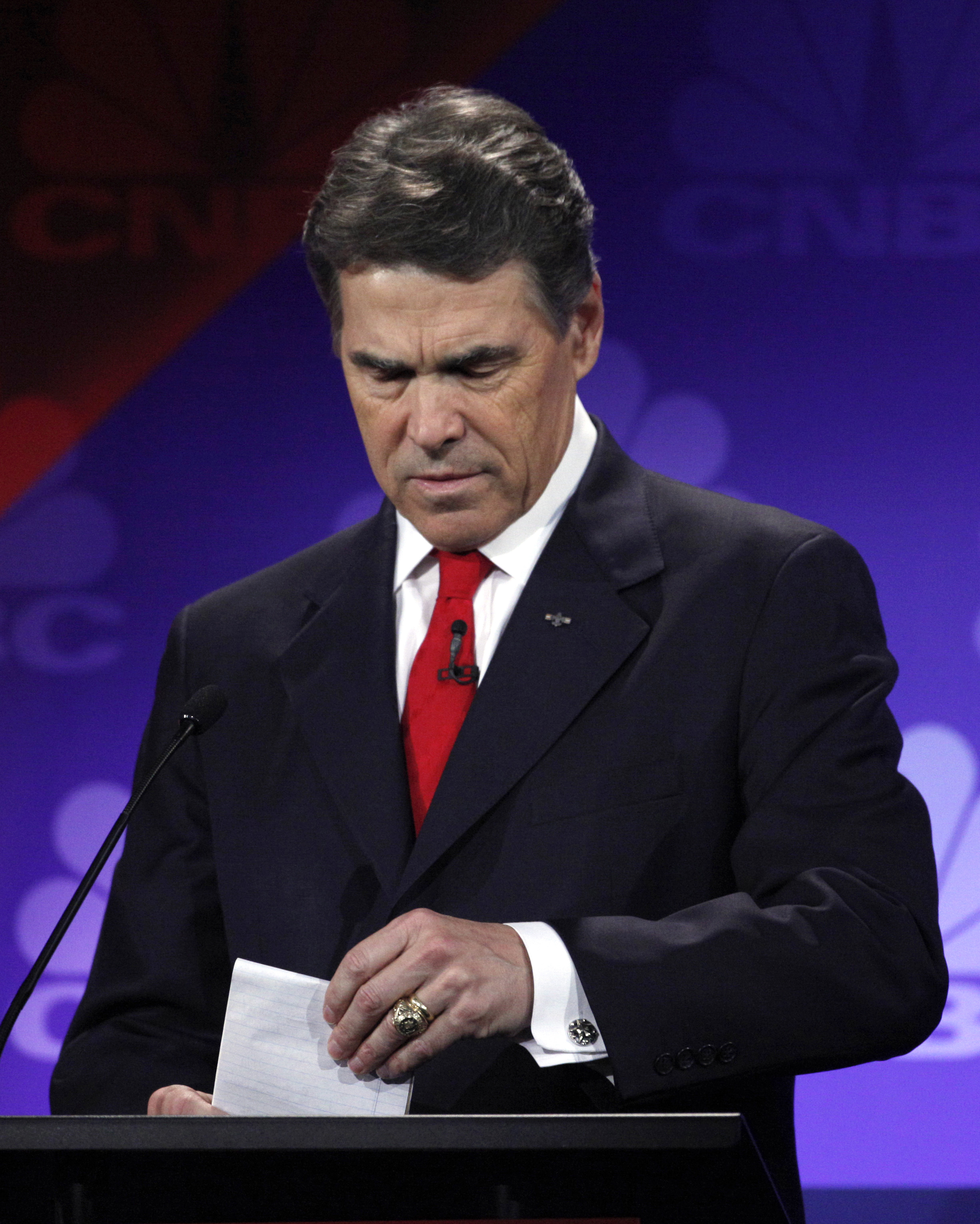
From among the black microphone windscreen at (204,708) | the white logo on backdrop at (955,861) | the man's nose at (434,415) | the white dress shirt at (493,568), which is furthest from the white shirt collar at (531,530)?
the white logo on backdrop at (955,861)

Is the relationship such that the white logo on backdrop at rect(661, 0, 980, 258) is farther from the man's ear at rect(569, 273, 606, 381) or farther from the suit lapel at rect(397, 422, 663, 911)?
the suit lapel at rect(397, 422, 663, 911)

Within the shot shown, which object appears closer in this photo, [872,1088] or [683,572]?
[683,572]

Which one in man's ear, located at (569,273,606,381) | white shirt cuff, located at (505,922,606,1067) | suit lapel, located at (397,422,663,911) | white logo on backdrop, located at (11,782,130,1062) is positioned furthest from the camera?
white logo on backdrop, located at (11,782,130,1062)

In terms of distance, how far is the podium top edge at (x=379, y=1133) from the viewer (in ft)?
3.22

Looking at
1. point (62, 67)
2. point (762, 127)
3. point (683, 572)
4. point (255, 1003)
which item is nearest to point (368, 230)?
point (683, 572)

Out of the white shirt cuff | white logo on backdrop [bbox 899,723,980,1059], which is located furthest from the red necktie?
white logo on backdrop [bbox 899,723,980,1059]

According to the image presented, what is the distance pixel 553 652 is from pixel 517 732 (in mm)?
103

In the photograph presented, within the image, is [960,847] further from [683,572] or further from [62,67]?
[62,67]

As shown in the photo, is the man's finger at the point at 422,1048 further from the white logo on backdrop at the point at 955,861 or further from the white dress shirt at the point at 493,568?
the white logo on backdrop at the point at 955,861

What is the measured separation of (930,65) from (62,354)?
1.65 m

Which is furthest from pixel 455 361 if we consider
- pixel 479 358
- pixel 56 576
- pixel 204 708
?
pixel 56 576

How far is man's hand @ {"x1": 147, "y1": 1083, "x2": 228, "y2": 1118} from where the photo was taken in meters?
1.46

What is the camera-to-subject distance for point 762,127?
109 inches

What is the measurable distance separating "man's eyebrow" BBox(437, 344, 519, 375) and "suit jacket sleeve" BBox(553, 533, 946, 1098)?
0.38m
